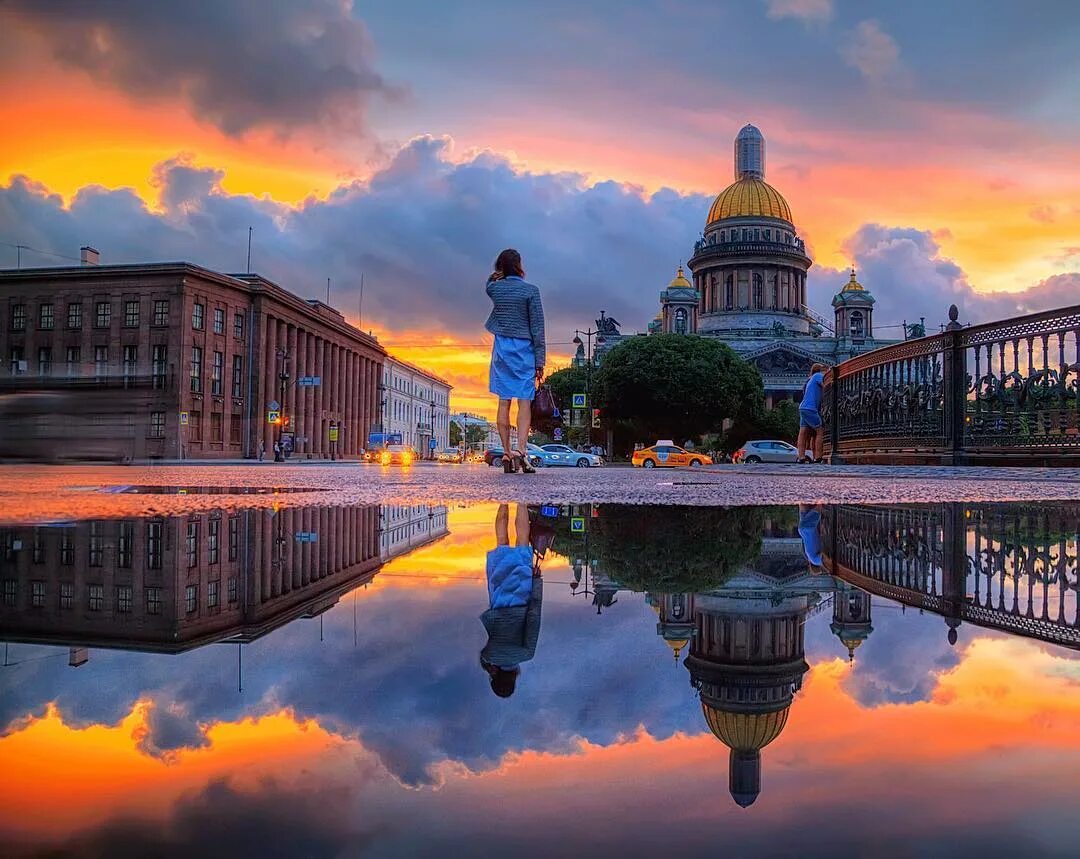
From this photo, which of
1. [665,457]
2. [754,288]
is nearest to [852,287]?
[754,288]

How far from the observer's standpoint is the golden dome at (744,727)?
0.84 metres

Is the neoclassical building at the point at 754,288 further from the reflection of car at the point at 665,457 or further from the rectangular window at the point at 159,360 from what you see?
the rectangular window at the point at 159,360

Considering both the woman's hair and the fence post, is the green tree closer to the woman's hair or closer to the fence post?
the fence post

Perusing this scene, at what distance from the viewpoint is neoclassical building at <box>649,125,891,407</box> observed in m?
83.9

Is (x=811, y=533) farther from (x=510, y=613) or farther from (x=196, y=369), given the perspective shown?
(x=196, y=369)

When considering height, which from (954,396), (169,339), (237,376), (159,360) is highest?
(169,339)

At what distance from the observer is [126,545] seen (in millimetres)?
2289

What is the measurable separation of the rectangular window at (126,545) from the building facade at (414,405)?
83626mm

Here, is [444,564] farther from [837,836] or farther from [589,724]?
[837,836]

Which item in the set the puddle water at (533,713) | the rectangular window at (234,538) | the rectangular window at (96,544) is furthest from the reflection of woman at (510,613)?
the rectangular window at (96,544)

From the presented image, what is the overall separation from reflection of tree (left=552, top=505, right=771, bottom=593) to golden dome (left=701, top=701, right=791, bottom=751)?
0.75 meters

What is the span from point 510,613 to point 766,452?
40.7 meters

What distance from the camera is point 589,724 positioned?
2.84 feet

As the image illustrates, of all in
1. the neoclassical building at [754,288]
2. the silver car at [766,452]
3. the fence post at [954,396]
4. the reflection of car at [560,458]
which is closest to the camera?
the fence post at [954,396]
